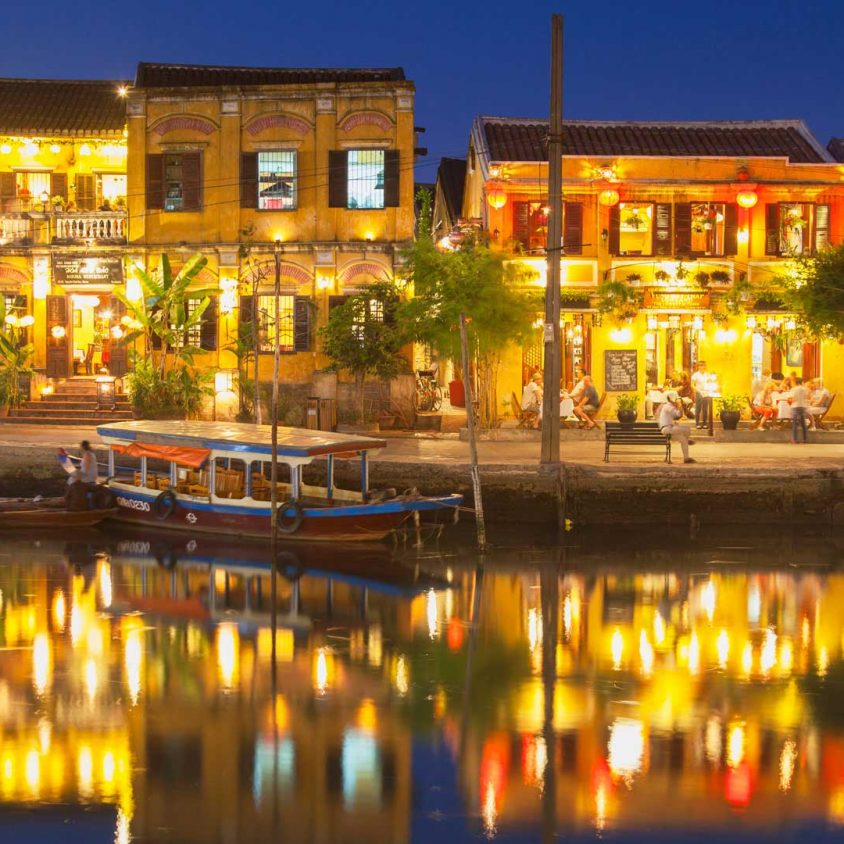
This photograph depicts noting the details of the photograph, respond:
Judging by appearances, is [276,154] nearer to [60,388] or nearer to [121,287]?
[121,287]

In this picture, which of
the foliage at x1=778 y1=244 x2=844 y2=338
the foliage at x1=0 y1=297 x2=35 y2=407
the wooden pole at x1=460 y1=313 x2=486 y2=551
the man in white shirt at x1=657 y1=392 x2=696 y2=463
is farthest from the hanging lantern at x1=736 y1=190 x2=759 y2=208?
the foliage at x1=0 y1=297 x2=35 y2=407

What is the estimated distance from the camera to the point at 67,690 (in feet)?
47.0

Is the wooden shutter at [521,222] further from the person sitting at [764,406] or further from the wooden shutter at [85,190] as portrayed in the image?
the wooden shutter at [85,190]

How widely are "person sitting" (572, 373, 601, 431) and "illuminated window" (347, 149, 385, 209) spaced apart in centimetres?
713

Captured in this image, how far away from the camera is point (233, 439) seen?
952 inches

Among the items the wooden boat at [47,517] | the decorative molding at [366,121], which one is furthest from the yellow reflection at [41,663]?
the decorative molding at [366,121]

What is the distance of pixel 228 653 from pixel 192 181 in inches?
816

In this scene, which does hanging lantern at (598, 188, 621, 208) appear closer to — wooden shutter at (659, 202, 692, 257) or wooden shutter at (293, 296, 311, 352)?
wooden shutter at (659, 202, 692, 257)

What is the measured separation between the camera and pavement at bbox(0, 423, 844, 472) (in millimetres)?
26250

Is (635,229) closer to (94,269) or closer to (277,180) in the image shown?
(277,180)

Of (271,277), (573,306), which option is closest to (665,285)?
(573,306)

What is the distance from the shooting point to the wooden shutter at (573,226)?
110 ft

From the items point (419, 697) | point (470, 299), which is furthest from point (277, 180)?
point (419, 697)

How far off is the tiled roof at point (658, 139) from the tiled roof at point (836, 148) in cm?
143
